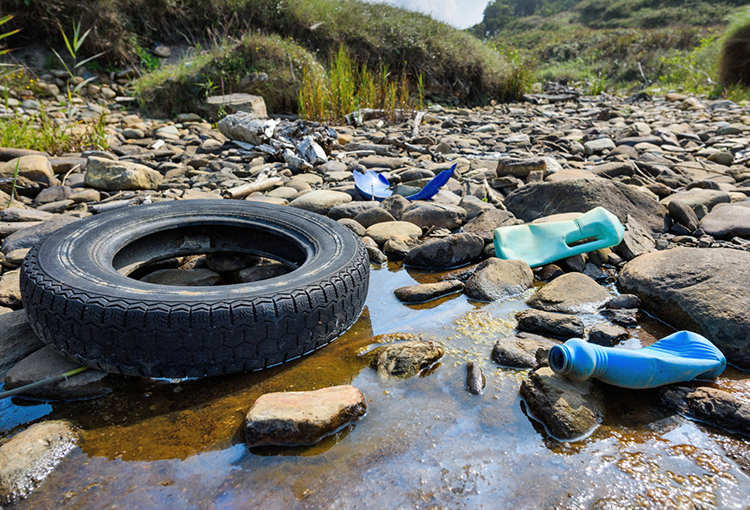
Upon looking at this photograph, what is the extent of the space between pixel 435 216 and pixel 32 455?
298cm

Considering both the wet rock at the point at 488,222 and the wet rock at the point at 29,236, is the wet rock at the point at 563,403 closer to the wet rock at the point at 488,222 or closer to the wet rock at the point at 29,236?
the wet rock at the point at 488,222

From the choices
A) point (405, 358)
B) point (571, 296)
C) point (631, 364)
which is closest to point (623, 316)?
point (571, 296)

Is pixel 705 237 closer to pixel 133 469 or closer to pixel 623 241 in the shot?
pixel 623 241

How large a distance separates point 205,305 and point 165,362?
29cm

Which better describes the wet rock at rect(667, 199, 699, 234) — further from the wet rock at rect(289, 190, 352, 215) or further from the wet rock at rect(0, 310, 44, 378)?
the wet rock at rect(0, 310, 44, 378)

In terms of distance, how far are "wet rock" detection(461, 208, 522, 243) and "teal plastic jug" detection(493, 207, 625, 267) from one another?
242mm

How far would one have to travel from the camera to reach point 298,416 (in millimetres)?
1681

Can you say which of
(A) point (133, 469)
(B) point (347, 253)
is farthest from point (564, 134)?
(A) point (133, 469)

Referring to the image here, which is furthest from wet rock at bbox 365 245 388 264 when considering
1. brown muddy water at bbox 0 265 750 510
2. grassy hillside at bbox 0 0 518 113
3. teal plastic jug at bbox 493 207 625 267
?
grassy hillside at bbox 0 0 518 113

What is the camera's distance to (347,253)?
2.52 meters

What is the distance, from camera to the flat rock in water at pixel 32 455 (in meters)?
1.47

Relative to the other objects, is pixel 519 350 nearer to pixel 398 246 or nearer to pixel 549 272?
pixel 549 272

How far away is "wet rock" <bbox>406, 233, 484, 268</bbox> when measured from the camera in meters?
3.29

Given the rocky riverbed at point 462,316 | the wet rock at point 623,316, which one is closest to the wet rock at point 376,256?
the rocky riverbed at point 462,316
